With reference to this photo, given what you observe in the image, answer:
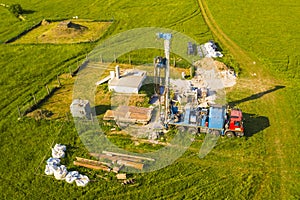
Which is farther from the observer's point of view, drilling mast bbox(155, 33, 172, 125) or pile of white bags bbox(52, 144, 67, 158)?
pile of white bags bbox(52, 144, 67, 158)

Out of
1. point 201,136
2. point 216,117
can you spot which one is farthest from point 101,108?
point 216,117

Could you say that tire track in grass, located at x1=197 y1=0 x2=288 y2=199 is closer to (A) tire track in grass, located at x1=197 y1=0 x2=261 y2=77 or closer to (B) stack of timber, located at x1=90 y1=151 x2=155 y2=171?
(A) tire track in grass, located at x1=197 y1=0 x2=261 y2=77

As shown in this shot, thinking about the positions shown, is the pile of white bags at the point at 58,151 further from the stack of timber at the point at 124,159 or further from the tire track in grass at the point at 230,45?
the tire track in grass at the point at 230,45

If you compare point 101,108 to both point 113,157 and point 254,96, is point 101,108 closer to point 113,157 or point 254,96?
point 113,157

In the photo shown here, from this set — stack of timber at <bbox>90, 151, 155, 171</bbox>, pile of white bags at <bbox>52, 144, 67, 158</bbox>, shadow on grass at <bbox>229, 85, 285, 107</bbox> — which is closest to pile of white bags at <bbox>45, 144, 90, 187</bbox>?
pile of white bags at <bbox>52, 144, 67, 158</bbox>

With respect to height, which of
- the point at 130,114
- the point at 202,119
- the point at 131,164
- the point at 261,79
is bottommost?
the point at 131,164

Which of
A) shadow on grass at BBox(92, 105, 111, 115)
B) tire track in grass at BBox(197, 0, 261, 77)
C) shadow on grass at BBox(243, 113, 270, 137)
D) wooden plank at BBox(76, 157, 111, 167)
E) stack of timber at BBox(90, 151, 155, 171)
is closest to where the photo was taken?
stack of timber at BBox(90, 151, 155, 171)

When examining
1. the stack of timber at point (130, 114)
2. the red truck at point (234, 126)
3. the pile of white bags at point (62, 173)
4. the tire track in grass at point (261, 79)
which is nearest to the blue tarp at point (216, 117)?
the red truck at point (234, 126)
